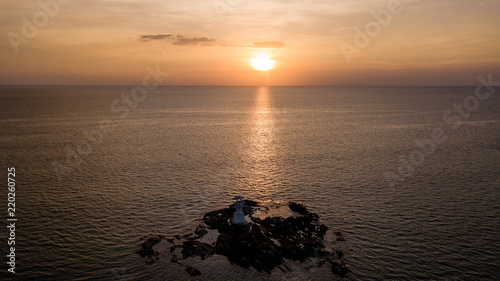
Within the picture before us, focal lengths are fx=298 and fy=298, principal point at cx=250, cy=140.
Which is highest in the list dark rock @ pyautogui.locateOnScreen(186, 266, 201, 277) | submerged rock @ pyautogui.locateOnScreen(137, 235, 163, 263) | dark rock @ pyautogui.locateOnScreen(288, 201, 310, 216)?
dark rock @ pyautogui.locateOnScreen(288, 201, 310, 216)

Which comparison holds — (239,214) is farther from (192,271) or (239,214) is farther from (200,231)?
(192,271)

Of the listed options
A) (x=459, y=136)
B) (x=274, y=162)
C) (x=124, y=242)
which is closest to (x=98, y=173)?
(x=124, y=242)

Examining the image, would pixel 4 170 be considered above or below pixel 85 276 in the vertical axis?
above

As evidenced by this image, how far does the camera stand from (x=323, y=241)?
3566 centimetres

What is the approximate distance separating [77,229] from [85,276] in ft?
34.4

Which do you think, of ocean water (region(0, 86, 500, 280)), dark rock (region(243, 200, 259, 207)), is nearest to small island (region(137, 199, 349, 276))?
ocean water (region(0, 86, 500, 280))

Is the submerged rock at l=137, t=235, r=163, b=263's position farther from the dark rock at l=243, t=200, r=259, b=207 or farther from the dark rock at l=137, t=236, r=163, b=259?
the dark rock at l=243, t=200, r=259, b=207

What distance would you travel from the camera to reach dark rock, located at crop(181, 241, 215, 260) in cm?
3272

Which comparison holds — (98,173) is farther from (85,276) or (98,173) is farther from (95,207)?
(85,276)

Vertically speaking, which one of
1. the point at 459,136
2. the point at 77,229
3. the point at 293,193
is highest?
the point at 459,136

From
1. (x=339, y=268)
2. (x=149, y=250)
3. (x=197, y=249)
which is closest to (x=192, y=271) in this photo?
(x=197, y=249)

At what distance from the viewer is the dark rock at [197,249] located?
32.7m

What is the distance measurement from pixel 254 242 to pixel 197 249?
21.2ft

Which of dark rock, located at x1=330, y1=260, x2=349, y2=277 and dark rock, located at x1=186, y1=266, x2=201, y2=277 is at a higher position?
dark rock, located at x1=330, y1=260, x2=349, y2=277
